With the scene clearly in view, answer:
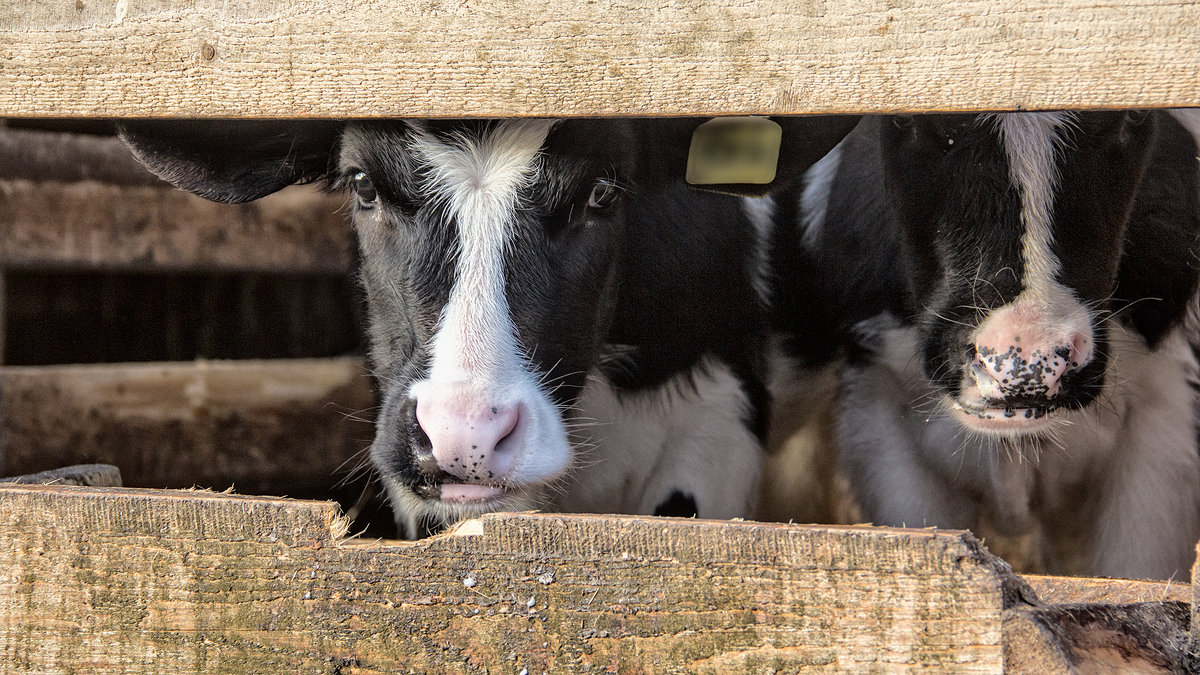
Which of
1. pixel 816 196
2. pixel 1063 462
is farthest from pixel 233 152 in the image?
pixel 1063 462

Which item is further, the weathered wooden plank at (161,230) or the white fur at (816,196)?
the weathered wooden plank at (161,230)

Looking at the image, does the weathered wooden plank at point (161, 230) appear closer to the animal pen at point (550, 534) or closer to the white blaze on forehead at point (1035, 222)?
the animal pen at point (550, 534)

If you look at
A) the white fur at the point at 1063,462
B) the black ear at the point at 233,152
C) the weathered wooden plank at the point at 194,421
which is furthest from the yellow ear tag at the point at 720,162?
the weathered wooden plank at the point at 194,421

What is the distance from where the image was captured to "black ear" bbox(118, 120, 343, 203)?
2.02 m

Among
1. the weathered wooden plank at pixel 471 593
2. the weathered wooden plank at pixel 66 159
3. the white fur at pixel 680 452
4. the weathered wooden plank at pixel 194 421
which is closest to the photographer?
the weathered wooden plank at pixel 471 593

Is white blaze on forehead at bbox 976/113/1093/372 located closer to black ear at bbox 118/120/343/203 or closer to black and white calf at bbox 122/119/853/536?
black and white calf at bbox 122/119/853/536

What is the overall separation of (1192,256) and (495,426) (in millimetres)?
1714

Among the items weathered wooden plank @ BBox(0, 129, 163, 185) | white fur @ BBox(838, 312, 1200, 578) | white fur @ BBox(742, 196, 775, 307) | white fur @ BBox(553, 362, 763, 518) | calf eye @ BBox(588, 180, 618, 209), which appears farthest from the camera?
weathered wooden plank @ BBox(0, 129, 163, 185)

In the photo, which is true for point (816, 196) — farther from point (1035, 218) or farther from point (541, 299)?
point (541, 299)

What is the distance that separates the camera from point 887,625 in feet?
3.97

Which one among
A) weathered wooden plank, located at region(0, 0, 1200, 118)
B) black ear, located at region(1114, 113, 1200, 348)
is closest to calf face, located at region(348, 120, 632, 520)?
weathered wooden plank, located at region(0, 0, 1200, 118)

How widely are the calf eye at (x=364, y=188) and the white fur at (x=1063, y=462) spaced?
132 centimetres

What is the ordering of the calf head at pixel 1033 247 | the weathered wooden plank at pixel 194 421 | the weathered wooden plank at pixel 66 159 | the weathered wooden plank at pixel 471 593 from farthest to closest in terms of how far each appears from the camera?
1. the weathered wooden plank at pixel 66 159
2. the weathered wooden plank at pixel 194 421
3. the calf head at pixel 1033 247
4. the weathered wooden plank at pixel 471 593

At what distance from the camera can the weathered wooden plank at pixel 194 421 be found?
114 inches
